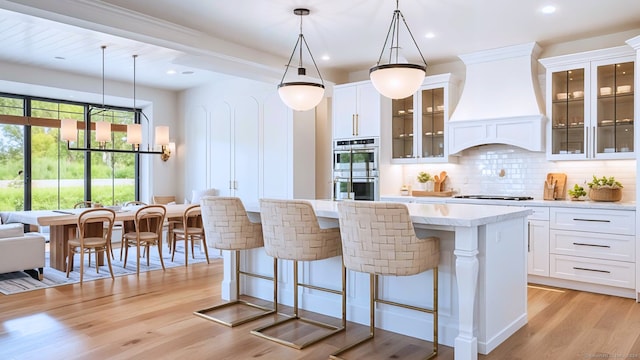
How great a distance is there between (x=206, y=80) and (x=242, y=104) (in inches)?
35.4

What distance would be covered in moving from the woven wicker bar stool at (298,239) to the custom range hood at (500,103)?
2950 millimetres

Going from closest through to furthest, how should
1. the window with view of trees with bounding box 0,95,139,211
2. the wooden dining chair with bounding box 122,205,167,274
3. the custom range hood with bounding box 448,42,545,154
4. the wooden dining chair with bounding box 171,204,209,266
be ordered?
1. the custom range hood with bounding box 448,42,545,154
2. the wooden dining chair with bounding box 122,205,167,274
3. the wooden dining chair with bounding box 171,204,209,266
4. the window with view of trees with bounding box 0,95,139,211

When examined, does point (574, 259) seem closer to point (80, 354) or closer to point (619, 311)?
point (619, 311)

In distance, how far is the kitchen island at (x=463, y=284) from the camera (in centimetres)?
288

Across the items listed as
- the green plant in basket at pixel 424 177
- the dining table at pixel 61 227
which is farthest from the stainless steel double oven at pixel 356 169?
the dining table at pixel 61 227

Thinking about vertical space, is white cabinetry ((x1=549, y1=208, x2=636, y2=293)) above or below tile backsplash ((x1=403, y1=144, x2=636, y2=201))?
below

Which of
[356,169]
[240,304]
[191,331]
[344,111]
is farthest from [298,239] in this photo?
[344,111]

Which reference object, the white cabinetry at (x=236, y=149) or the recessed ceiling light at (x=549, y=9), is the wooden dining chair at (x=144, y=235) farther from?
the recessed ceiling light at (x=549, y=9)

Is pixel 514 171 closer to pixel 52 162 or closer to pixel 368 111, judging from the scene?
pixel 368 111

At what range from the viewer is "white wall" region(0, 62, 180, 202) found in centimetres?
712

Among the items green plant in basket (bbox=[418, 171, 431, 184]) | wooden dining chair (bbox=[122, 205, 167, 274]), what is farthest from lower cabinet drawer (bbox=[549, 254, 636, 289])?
wooden dining chair (bbox=[122, 205, 167, 274])

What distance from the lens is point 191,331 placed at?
3.51 metres

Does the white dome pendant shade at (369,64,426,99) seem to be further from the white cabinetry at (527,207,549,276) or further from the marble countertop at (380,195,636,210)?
the white cabinetry at (527,207,549,276)

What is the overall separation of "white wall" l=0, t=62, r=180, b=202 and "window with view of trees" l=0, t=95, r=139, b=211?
242 millimetres
